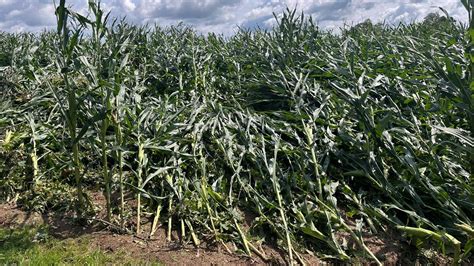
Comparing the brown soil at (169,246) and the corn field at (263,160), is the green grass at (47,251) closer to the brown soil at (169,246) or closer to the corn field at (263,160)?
the brown soil at (169,246)

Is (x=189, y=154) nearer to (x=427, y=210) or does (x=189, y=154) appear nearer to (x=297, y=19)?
(x=427, y=210)

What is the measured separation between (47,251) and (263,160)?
1.44m

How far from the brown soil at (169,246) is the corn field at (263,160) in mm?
54

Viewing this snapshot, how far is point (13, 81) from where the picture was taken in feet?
14.4

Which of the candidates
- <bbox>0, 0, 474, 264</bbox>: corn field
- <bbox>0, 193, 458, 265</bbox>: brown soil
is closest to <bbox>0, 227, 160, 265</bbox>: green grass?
<bbox>0, 193, 458, 265</bbox>: brown soil

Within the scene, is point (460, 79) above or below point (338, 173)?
above

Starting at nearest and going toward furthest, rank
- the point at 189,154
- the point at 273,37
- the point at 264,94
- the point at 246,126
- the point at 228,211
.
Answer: the point at 228,211
the point at 189,154
the point at 246,126
the point at 264,94
the point at 273,37

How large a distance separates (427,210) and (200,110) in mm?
1859

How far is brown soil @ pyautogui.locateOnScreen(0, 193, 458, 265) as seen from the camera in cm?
240

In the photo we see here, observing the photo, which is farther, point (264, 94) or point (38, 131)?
point (264, 94)

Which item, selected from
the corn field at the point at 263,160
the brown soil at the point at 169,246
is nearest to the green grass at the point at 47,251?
the brown soil at the point at 169,246

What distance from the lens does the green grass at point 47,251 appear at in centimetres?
229

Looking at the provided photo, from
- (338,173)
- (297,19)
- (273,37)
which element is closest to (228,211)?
(338,173)

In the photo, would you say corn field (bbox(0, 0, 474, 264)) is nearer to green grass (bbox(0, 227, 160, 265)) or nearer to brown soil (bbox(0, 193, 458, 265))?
brown soil (bbox(0, 193, 458, 265))
